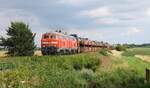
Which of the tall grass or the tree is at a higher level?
the tree

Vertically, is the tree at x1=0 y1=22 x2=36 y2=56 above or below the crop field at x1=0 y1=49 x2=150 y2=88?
above

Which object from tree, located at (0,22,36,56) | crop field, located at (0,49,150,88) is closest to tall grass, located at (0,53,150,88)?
crop field, located at (0,49,150,88)

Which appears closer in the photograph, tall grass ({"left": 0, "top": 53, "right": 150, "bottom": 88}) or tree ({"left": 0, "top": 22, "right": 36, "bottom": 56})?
tall grass ({"left": 0, "top": 53, "right": 150, "bottom": 88})

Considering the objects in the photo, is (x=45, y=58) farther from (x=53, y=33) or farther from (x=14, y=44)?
(x=14, y=44)

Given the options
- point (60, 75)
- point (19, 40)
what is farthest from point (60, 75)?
point (19, 40)

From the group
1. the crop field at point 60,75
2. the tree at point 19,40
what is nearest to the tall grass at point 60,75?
the crop field at point 60,75

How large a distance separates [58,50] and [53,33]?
2.30 meters

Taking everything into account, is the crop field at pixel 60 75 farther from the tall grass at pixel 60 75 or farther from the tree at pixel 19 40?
the tree at pixel 19 40

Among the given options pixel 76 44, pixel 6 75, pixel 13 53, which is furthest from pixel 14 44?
pixel 6 75

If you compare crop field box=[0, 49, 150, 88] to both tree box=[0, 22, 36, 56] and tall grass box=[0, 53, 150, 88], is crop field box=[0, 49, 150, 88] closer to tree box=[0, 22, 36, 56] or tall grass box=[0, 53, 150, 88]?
tall grass box=[0, 53, 150, 88]

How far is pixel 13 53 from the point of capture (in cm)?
7312

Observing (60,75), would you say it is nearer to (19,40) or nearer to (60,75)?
(60,75)

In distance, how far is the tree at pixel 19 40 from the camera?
72938 millimetres

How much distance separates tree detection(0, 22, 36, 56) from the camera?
2872 inches
